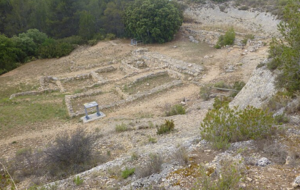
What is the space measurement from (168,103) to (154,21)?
16499 millimetres

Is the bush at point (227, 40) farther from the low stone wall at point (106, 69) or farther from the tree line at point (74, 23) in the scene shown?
the low stone wall at point (106, 69)

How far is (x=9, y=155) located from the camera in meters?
9.41

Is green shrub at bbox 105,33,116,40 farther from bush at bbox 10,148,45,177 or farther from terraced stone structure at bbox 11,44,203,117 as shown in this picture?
bush at bbox 10,148,45,177

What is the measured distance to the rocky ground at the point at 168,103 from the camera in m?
4.75

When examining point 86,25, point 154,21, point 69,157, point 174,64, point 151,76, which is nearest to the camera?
point 69,157

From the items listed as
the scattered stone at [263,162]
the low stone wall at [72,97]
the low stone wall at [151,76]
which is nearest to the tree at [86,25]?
the low stone wall at [151,76]

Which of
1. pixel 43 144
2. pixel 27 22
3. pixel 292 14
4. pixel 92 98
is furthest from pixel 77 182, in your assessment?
pixel 27 22

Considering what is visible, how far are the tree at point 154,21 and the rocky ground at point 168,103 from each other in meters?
1.41

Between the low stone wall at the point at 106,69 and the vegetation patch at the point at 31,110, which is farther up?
the low stone wall at the point at 106,69

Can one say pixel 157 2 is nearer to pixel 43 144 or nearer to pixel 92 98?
pixel 92 98

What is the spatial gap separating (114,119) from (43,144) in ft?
12.6

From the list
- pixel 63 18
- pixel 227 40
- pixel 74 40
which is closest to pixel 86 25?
pixel 74 40

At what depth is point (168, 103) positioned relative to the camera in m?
14.3

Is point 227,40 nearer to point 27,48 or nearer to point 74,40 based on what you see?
point 74,40
